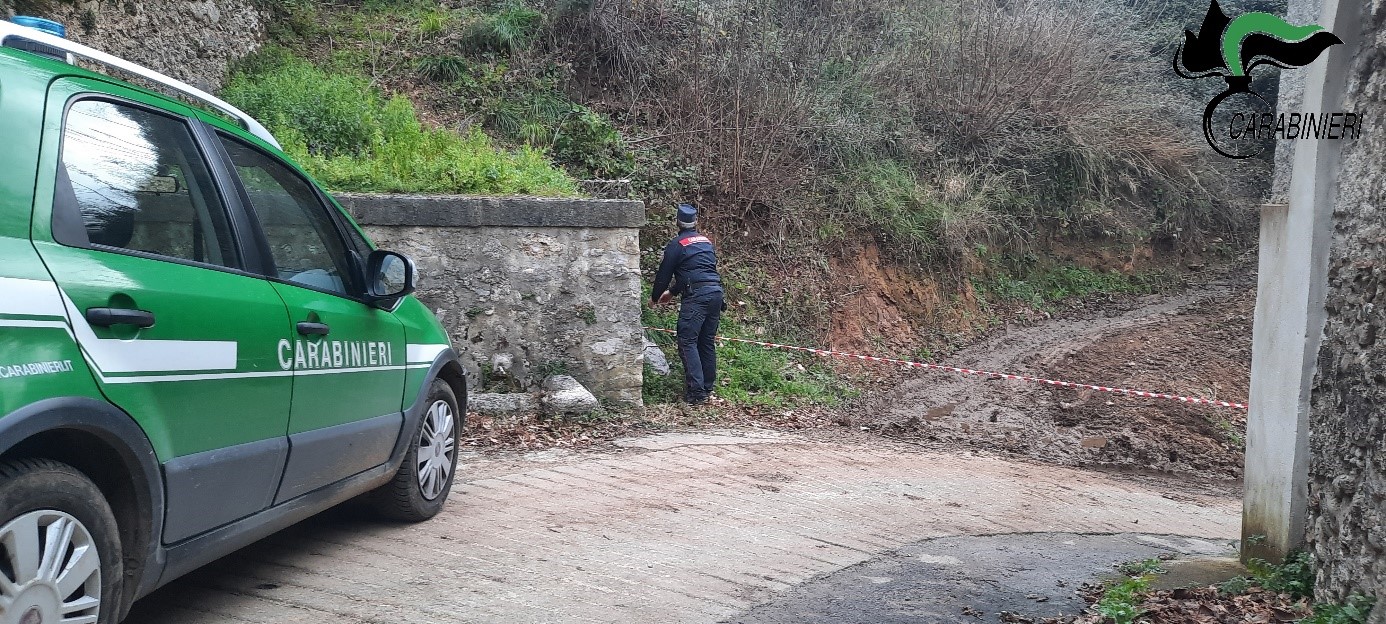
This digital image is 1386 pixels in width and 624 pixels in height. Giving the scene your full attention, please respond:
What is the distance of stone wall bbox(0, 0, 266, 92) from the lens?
9180mm

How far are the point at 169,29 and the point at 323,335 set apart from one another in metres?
8.67

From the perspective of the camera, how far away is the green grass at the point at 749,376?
32.1 ft

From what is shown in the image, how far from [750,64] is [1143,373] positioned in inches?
262

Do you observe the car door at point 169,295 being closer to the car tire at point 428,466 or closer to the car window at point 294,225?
the car window at point 294,225

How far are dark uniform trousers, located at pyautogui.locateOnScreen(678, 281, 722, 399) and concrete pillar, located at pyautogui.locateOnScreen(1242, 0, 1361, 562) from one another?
5384mm

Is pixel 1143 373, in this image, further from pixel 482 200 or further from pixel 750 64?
pixel 482 200

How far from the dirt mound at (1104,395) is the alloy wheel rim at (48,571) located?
7499 millimetres

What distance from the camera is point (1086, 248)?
17.6m

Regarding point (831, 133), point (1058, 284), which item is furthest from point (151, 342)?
point (1058, 284)

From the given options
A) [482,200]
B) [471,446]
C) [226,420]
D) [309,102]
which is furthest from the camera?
[309,102]

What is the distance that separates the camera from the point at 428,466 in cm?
503

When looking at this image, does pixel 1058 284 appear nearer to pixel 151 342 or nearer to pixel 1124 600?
pixel 1124 600

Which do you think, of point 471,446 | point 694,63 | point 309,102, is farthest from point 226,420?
point 694,63

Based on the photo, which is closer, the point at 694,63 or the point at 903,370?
the point at 903,370
